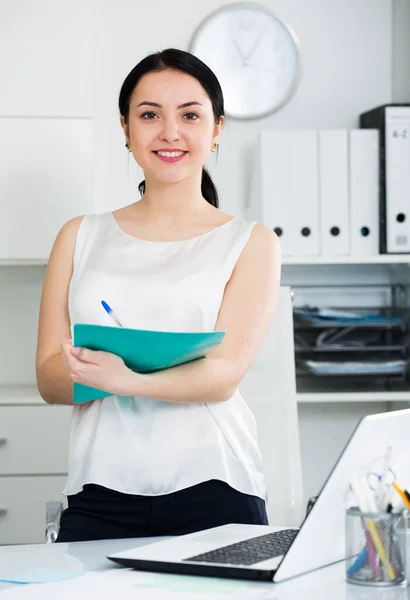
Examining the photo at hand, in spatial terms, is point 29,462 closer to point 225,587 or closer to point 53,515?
point 53,515

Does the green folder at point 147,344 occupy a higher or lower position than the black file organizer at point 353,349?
higher

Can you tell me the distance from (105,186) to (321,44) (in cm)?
94

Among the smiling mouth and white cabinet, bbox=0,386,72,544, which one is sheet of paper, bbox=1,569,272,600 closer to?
the smiling mouth

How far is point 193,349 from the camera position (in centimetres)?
133

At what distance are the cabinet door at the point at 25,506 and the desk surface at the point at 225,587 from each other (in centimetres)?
148

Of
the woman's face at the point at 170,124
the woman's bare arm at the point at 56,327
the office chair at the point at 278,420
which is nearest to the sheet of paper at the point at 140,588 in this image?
the woman's bare arm at the point at 56,327

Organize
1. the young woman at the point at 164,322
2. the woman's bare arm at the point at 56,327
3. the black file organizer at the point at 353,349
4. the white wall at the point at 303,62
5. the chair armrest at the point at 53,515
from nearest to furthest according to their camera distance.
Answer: the young woman at the point at 164,322
the woman's bare arm at the point at 56,327
the chair armrest at the point at 53,515
the black file organizer at the point at 353,349
the white wall at the point at 303,62

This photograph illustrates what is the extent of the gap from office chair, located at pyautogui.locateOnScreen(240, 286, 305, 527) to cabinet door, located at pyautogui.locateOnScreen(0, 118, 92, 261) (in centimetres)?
96

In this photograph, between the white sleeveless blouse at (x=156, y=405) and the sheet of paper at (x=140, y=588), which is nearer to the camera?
the sheet of paper at (x=140, y=588)

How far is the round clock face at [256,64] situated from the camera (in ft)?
10.3

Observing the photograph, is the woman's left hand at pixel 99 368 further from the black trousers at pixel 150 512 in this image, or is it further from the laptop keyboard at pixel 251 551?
the laptop keyboard at pixel 251 551

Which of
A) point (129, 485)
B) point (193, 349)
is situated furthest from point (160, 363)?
point (129, 485)

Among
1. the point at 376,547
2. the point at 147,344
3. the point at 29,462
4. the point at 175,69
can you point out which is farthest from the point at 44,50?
the point at 376,547

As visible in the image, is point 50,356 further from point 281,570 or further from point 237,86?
point 237,86
